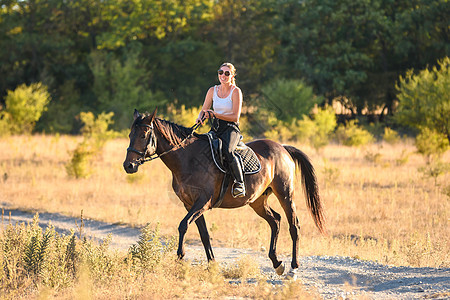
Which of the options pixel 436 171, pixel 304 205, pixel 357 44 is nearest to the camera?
pixel 304 205

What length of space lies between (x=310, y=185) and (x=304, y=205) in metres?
6.36

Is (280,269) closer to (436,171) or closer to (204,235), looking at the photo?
(204,235)

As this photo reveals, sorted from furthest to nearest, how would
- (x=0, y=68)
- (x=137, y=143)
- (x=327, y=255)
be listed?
(x=0, y=68) → (x=327, y=255) → (x=137, y=143)

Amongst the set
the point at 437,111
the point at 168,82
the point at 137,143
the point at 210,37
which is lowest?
the point at 137,143

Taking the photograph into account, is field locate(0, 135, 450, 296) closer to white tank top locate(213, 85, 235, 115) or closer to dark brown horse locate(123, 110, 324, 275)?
dark brown horse locate(123, 110, 324, 275)

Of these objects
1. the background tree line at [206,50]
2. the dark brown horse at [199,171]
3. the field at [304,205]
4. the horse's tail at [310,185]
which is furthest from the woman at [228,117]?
the background tree line at [206,50]

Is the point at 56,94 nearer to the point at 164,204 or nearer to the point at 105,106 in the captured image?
the point at 105,106

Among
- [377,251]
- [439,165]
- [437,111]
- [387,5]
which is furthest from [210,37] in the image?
[377,251]

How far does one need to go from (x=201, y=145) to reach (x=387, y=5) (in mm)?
38783

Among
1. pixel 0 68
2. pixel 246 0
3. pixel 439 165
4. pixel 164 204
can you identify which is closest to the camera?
pixel 164 204

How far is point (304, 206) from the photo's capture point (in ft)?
48.9

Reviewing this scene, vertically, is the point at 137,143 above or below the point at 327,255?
above

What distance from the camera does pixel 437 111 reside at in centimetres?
Answer: 2248

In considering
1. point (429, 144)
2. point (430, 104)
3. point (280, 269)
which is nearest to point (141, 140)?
point (280, 269)
